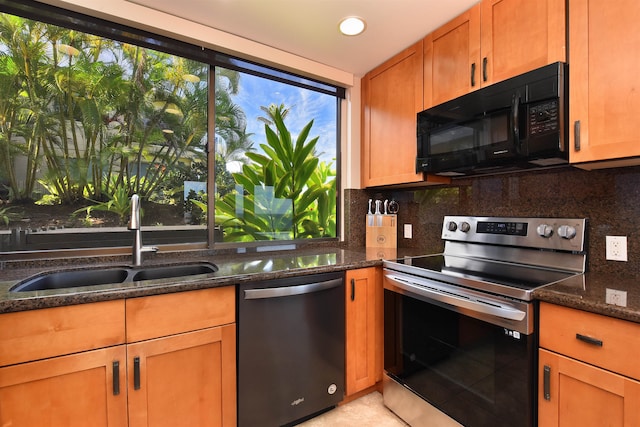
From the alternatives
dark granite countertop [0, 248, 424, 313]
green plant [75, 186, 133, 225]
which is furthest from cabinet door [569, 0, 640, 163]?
green plant [75, 186, 133, 225]

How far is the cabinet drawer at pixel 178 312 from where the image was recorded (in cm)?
116

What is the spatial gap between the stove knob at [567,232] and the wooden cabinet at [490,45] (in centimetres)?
79

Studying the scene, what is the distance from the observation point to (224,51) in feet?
6.32

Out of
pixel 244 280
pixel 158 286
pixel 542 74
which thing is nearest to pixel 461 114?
pixel 542 74

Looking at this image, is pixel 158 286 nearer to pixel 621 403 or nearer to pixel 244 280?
pixel 244 280

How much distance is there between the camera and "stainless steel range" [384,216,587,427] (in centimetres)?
114

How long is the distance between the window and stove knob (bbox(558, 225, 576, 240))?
1.59 metres

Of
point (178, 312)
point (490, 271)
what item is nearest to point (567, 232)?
point (490, 271)

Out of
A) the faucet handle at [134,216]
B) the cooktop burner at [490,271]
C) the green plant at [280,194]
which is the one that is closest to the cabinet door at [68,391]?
the faucet handle at [134,216]

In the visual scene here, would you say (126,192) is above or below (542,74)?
below

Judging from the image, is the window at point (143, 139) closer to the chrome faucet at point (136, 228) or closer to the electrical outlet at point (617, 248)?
the chrome faucet at point (136, 228)

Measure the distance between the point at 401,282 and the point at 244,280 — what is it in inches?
34.0

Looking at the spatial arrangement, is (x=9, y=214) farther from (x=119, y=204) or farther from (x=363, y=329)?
(x=363, y=329)

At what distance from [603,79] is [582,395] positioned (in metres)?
1.19
